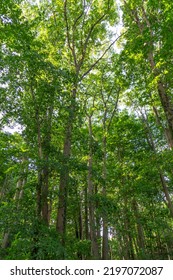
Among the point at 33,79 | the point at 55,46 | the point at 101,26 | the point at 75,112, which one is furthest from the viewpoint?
the point at 101,26

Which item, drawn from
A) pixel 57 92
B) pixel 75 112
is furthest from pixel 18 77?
pixel 75 112

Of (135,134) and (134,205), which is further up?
(135,134)

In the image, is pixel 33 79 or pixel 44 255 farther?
pixel 33 79

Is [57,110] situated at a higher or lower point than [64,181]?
higher

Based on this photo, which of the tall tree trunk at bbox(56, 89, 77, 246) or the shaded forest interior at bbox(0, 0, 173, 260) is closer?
the shaded forest interior at bbox(0, 0, 173, 260)

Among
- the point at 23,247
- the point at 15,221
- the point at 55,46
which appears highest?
the point at 55,46

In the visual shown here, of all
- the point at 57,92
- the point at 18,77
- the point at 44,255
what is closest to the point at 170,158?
the point at 57,92

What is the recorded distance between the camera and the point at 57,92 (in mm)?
7070

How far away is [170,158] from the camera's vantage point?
8.45 m

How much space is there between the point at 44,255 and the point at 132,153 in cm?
1081

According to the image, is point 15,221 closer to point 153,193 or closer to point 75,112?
point 75,112

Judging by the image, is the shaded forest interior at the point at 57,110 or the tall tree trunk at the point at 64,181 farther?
the tall tree trunk at the point at 64,181

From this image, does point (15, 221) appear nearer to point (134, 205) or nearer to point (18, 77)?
point (18, 77)
